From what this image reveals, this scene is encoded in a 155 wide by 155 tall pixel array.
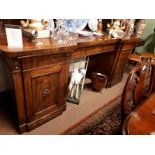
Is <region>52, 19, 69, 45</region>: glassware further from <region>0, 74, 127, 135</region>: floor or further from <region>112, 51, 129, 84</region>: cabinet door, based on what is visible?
<region>112, 51, 129, 84</region>: cabinet door

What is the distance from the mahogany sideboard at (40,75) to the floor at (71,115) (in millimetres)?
77

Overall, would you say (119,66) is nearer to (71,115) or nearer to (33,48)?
(71,115)

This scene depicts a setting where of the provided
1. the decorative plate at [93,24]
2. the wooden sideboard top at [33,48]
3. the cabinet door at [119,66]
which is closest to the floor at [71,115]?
the cabinet door at [119,66]

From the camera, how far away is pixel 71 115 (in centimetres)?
184

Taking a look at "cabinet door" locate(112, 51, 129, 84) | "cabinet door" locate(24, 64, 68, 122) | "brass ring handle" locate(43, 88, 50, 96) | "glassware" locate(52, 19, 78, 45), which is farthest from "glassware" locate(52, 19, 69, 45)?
"cabinet door" locate(112, 51, 129, 84)

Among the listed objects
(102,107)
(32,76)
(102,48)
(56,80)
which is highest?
(102,48)

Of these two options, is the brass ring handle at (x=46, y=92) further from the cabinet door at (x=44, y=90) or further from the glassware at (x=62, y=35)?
the glassware at (x=62, y=35)

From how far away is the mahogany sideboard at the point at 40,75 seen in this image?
1.18 m

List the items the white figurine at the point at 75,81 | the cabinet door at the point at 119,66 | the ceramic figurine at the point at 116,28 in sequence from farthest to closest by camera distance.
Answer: the cabinet door at the point at 119,66 → the ceramic figurine at the point at 116,28 → the white figurine at the point at 75,81
